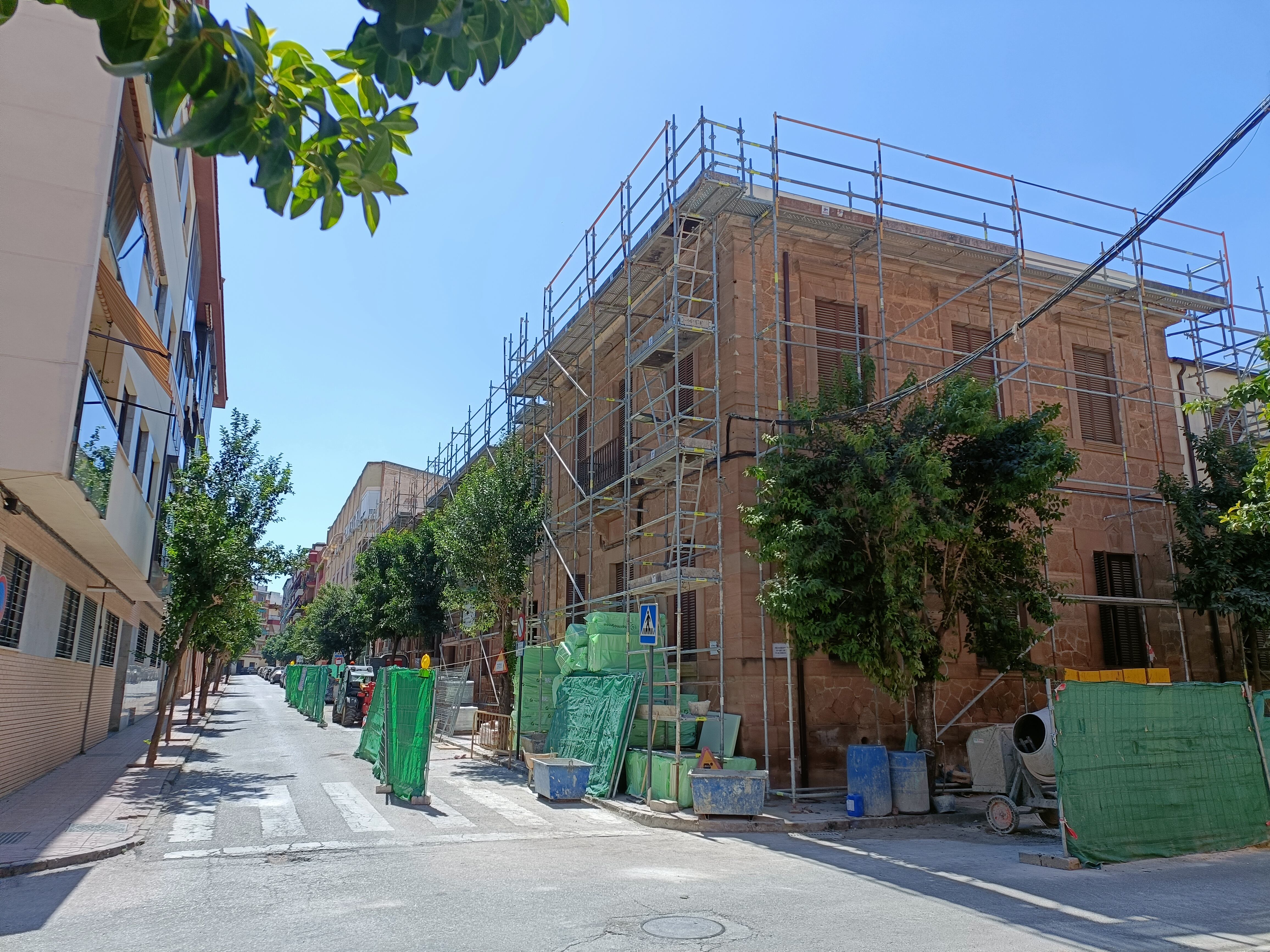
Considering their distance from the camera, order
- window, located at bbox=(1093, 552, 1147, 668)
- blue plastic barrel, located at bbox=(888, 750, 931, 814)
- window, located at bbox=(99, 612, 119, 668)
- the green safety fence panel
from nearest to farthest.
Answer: blue plastic barrel, located at bbox=(888, 750, 931, 814)
window, located at bbox=(1093, 552, 1147, 668)
window, located at bbox=(99, 612, 119, 668)
the green safety fence panel

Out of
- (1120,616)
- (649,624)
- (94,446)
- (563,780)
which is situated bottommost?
(563,780)

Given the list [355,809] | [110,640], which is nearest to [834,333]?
[355,809]

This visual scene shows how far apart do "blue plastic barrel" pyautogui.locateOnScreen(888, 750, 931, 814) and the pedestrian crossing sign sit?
398cm

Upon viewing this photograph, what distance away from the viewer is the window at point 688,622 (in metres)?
17.1

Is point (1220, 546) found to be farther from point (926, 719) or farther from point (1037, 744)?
point (1037, 744)

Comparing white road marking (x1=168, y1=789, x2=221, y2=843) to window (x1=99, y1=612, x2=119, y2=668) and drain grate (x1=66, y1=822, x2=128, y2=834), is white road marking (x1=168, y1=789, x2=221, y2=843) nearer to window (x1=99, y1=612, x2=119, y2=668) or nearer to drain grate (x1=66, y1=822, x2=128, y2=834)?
drain grate (x1=66, y1=822, x2=128, y2=834)

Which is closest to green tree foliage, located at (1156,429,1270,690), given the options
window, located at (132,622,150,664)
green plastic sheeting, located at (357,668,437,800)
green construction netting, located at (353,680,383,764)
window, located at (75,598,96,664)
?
green plastic sheeting, located at (357,668,437,800)

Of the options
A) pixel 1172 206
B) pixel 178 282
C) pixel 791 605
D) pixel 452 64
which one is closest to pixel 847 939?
pixel 452 64

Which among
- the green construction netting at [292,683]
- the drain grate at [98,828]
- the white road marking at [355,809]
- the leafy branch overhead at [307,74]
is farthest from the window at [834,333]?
the green construction netting at [292,683]

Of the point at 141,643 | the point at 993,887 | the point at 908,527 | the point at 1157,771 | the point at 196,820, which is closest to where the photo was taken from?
the point at 993,887

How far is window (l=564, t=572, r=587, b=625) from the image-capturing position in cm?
2158

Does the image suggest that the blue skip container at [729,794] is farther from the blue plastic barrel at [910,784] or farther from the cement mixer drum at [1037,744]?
the cement mixer drum at [1037,744]

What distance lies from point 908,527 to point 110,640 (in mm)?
20321

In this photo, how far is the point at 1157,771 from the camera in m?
10.0
